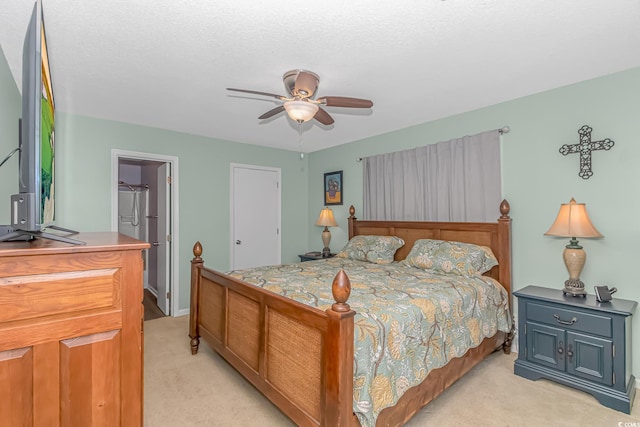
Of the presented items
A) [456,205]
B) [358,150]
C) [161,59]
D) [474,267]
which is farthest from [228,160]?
[474,267]

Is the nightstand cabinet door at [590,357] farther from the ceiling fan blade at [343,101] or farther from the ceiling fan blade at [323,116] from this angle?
the ceiling fan blade at [323,116]

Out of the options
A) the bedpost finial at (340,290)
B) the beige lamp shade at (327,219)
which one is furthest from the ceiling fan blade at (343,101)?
the beige lamp shade at (327,219)

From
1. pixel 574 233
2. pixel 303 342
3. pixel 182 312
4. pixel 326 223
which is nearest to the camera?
pixel 303 342

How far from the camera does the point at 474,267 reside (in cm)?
301

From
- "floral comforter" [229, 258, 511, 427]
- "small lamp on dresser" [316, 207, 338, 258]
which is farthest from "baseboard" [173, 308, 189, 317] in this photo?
"small lamp on dresser" [316, 207, 338, 258]

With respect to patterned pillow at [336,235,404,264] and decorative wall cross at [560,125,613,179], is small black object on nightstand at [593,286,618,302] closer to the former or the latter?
decorative wall cross at [560,125,613,179]

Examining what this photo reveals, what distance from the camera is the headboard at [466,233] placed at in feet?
10.1

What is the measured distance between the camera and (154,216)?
5070 mm

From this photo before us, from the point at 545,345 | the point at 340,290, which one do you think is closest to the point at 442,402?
the point at 545,345

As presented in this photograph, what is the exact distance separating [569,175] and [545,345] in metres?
1.44

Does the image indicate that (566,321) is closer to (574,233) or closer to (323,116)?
(574,233)

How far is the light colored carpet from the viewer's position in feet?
6.86

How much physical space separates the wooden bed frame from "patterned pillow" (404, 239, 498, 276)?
174 mm

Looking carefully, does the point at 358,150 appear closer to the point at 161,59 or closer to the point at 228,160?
the point at 228,160
